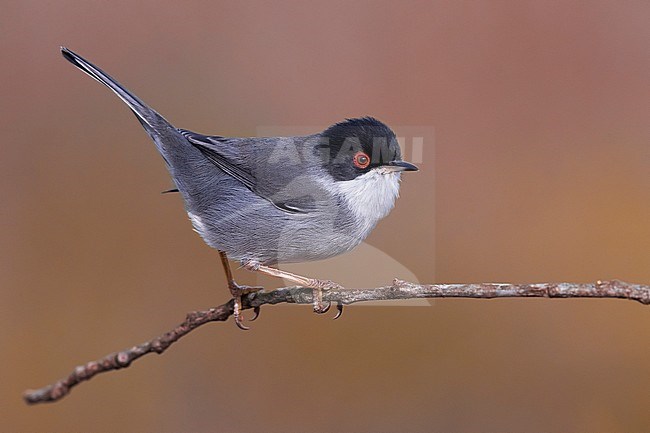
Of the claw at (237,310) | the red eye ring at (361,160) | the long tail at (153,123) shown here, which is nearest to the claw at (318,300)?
the claw at (237,310)

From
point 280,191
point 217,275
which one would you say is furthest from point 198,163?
point 217,275

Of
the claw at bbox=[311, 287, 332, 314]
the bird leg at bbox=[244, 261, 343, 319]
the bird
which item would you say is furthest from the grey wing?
the claw at bbox=[311, 287, 332, 314]

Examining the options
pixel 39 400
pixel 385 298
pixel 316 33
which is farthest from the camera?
pixel 316 33

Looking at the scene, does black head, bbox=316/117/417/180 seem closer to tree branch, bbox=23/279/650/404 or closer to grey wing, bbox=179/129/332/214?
grey wing, bbox=179/129/332/214

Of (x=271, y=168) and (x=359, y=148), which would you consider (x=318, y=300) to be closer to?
(x=359, y=148)

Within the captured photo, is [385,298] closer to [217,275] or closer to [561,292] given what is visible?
[561,292]

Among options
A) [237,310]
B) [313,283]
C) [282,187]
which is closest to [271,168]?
[282,187]

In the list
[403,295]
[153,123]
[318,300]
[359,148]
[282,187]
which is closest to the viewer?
[403,295]

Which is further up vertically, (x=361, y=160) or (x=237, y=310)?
(x=361, y=160)
